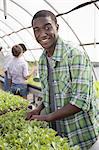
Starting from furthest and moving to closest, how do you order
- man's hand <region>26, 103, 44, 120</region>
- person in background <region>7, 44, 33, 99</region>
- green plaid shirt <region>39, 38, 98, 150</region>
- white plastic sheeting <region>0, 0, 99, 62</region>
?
white plastic sheeting <region>0, 0, 99, 62</region>, person in background <region>7, 44, 33, 99</region>, man's hand <region>26, 103, 44, 120</region>, green plaid shirt <region>39, 38, 98, 150</region>

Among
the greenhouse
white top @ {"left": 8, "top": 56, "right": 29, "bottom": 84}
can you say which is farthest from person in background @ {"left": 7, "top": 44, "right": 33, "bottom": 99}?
the greenhouse

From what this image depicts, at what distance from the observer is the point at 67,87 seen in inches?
104

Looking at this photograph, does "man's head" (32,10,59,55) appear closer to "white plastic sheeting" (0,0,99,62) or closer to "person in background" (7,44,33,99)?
"white plastic sheeting" (0,0,99,62)

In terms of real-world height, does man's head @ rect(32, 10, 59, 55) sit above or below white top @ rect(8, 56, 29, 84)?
above

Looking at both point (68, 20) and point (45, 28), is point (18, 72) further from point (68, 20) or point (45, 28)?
Result: point (45, 28)

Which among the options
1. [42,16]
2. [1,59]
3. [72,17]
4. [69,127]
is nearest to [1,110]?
[69,127]

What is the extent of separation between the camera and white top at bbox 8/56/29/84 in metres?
7.09

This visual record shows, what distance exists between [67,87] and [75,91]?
0.12m

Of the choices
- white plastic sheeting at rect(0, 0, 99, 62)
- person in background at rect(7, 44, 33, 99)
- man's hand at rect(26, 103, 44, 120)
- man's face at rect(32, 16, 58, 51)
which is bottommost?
man's hand at rect(26, 103, 44, 120)

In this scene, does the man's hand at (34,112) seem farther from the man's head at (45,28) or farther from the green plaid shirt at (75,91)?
the man's head at (45,28)

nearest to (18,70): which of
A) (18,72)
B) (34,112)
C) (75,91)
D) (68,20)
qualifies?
(18,72)

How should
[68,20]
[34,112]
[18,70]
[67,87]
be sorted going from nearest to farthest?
1. [67,87]
2. [34,112]
3. [18,70]
4. [68,20]

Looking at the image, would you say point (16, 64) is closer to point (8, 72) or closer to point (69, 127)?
point (8, 72)

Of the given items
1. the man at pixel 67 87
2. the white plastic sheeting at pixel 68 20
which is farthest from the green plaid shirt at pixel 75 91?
the white plastic sheeting at pixel 68 20
